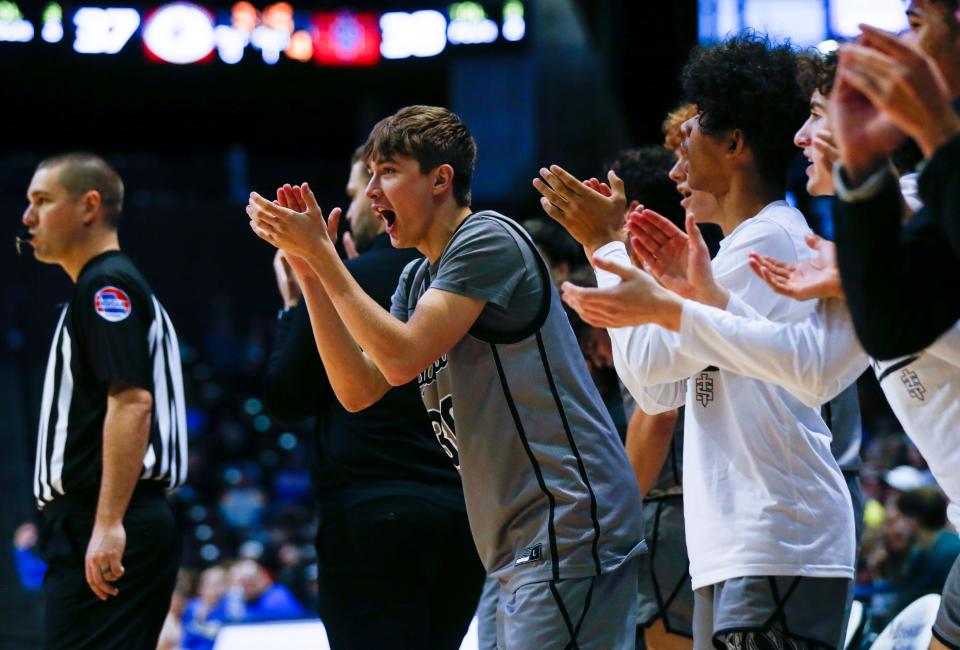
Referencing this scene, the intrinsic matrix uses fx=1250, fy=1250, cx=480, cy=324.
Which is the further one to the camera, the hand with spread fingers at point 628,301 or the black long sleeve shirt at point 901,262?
the hand with spread fingers at point 628,301

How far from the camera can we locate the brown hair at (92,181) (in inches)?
167

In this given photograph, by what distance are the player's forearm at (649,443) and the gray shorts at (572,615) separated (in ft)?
2.47

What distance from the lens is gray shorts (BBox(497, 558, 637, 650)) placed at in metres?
2.71

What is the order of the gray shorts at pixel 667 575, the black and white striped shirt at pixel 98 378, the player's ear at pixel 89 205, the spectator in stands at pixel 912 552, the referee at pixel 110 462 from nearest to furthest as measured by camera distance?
the gray shorts at pixel 667 575, the referee at pixel 110 462, the black and white striped shirt at pixel 98 378, the player's ear at pixel 89 205, the spectator in stands at pixel 912 552

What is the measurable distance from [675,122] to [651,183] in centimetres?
31

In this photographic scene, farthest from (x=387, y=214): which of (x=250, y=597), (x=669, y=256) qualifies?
(x=250, y=597)

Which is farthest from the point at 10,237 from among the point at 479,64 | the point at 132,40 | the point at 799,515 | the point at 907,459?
the point at 799,515

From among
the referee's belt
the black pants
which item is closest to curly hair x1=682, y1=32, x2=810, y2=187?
the referee's belt

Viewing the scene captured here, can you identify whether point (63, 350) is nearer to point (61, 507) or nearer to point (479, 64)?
point (61, 507)

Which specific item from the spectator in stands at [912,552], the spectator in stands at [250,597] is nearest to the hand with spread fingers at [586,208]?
the spectator in stands at [912,552]

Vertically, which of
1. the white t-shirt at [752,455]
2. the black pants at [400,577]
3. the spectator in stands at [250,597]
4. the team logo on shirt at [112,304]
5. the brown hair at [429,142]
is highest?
the brown hair at [429,142]

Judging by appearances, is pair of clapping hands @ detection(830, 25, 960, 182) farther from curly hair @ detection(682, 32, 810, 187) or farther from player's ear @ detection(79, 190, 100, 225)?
player's ear @ detection(79, 190, 100, 225)

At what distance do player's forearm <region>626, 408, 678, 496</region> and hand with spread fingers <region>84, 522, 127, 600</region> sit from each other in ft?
5.12

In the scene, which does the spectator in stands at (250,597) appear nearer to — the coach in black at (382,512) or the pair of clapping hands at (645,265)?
the coach in black at (382,512)
